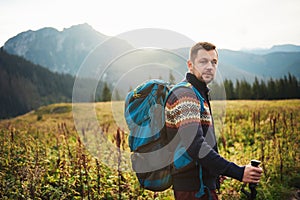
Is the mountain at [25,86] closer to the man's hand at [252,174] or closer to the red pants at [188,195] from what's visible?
the red pants at [188,195]

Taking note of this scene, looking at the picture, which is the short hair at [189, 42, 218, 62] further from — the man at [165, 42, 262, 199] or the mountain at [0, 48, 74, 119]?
the mountain at [0, 48, 74, 119]

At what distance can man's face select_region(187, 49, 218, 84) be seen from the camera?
91.0 inches

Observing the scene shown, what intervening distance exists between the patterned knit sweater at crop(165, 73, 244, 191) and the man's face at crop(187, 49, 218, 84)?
0.85 ft

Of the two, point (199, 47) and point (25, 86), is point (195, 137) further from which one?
point (25, 86)

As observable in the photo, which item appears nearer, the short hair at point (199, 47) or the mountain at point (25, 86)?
the short hair at point (199, 47)

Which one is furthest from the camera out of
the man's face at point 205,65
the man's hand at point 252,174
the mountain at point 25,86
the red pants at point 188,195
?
the mountain at point 25,86

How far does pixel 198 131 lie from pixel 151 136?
1.43 ft

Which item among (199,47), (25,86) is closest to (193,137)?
(199,47)

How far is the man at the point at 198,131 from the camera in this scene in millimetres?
1964

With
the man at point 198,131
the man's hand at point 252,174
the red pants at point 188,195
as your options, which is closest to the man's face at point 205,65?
the man at point 198,131

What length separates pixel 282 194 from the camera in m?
4.78

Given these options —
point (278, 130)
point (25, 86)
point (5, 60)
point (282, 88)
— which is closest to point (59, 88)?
point (25, 86)

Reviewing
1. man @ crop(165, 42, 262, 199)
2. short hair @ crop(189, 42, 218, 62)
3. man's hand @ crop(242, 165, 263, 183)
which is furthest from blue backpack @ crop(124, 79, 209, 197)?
man's hand @ crop(242, 165, 263, 183)

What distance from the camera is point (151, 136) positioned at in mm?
2225
